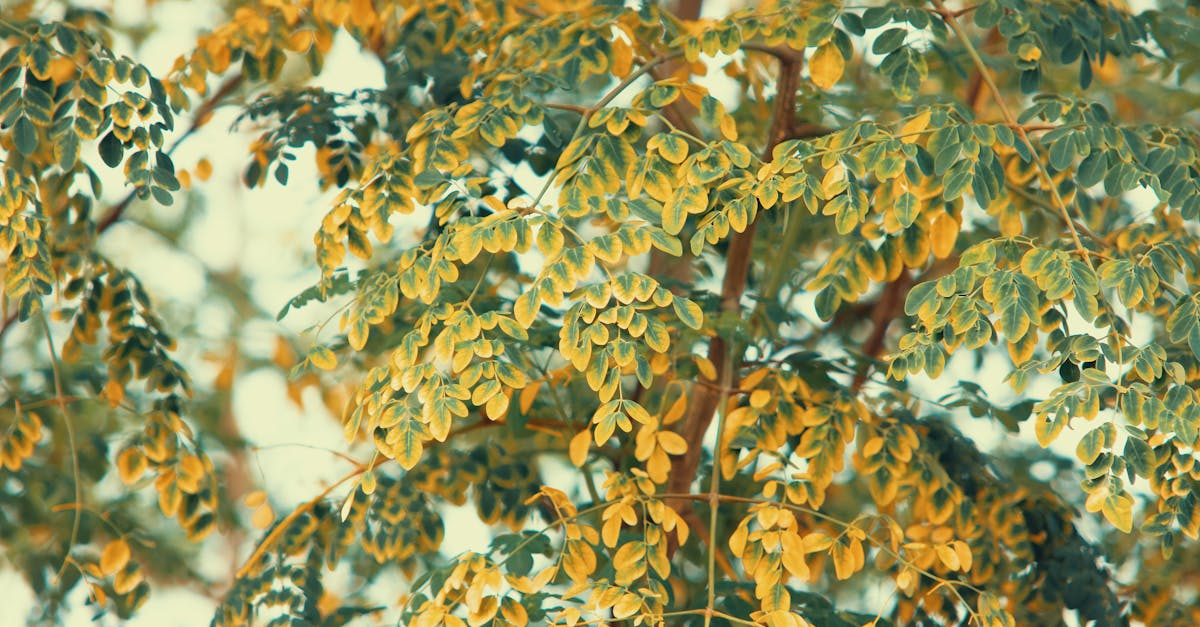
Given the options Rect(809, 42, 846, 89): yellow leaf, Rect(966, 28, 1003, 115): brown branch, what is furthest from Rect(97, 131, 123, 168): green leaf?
Rect(966, 28, 1003, 115): brown branch

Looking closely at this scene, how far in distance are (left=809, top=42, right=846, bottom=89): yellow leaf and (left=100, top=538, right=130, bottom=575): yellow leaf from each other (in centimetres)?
128

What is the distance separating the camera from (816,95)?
1813 millimetres

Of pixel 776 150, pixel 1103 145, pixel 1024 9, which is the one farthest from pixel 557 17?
pixel 1103 145

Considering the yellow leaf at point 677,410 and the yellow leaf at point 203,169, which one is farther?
the yellow leaf at point 203,169

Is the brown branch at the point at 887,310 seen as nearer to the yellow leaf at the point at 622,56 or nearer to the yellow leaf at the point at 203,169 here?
the yellow leaf at the point at 622,56

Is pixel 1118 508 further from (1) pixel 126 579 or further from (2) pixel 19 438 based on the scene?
(2) pixel 19 438

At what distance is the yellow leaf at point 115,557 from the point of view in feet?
6.19

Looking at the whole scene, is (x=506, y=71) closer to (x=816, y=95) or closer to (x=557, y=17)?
(x=557, y=17)

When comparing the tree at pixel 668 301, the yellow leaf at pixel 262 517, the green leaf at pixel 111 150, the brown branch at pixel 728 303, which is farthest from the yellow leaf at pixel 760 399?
the green leaf at pixel 111 150

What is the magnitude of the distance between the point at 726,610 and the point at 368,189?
2.31ft

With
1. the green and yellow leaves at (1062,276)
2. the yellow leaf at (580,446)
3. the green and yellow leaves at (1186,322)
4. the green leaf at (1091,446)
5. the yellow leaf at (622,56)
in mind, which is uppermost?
the yellow leaf at (622,56)

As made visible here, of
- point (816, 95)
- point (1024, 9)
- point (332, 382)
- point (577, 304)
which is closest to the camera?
point (577, 304)

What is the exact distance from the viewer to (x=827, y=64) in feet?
4.81

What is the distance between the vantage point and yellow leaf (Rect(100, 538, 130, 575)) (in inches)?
74.3
